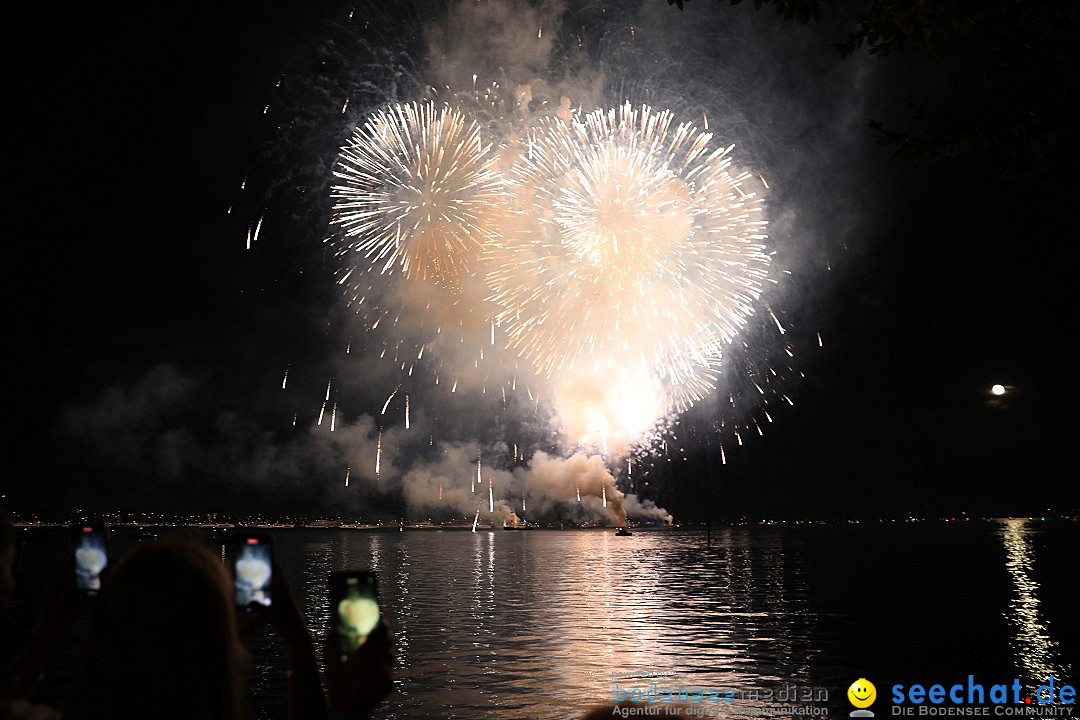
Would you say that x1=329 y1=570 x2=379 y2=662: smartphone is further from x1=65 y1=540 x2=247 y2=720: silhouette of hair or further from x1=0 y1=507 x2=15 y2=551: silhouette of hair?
x1=0 y1=507 x2=15 y2=551: silhouette of hair

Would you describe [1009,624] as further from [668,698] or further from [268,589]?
[268,589]

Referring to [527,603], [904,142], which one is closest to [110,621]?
[904,142]

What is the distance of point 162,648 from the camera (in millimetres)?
2168

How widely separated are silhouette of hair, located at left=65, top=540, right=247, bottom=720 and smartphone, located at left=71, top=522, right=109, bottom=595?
1730mm

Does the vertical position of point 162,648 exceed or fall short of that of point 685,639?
it exceeds it

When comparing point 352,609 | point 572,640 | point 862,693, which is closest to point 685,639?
point 572,640

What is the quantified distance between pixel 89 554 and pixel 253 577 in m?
1.25

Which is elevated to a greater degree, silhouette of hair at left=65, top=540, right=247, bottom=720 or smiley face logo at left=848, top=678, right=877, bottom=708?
silhouette of hair at left=65, top=540, right=247, bottom=720

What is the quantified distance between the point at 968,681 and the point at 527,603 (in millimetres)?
30215

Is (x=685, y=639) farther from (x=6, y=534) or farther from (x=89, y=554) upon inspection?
(x=6, y=534)

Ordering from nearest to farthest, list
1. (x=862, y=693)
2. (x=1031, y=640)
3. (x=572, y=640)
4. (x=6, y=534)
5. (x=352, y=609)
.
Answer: (x=352, y=609) < (x=6, y=534) < (x=862, y=693) < (x=1031, y=640) < (x=572, y=640)

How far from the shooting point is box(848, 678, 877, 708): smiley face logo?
20578 mm

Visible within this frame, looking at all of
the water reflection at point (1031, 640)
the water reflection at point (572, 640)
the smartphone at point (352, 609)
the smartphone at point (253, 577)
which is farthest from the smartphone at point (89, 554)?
the water reflection at point (1031, 640)

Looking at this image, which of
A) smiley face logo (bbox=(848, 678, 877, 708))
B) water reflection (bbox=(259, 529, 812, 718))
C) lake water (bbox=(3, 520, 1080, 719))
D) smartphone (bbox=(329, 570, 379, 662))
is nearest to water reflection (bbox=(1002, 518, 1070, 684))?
lake water (bbox=(3, 520, 1080, 719))
